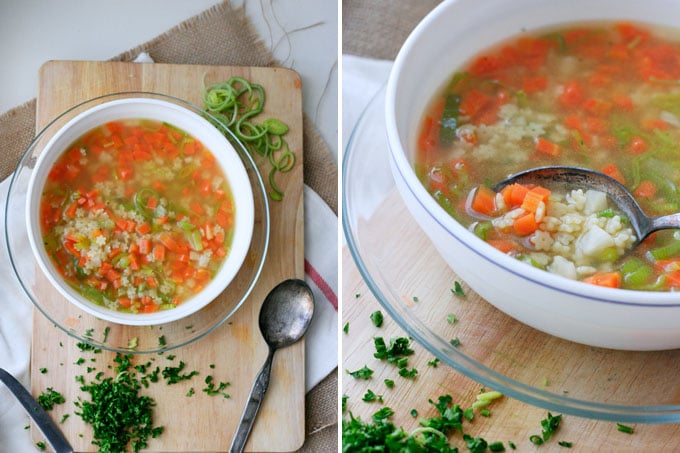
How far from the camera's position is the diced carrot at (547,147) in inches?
45.1

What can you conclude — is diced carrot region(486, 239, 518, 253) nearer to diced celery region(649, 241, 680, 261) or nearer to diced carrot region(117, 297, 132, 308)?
diced celery region(649, 241, 680, 261)

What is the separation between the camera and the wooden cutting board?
1.59m

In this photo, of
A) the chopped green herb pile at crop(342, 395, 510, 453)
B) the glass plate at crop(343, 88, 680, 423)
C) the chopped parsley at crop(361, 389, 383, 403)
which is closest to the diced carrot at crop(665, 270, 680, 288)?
the glass plate at crop(343, 88, 680, 423)

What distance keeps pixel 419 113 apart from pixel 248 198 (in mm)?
547

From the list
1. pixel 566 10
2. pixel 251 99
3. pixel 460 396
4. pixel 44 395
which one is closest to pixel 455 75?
pixel 566 10

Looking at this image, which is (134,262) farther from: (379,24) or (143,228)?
(379,24)

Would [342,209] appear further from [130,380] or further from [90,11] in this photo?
[90,11]

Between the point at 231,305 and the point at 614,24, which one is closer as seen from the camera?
the point at 614,24

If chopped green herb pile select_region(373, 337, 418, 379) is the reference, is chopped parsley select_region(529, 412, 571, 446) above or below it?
below

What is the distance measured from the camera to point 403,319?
1.07m

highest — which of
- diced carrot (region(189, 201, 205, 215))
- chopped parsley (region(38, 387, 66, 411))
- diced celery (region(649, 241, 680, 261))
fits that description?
diced celery (region(649, 241, 680, 261))

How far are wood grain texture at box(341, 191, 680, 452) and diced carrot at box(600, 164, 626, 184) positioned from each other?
0.27 m

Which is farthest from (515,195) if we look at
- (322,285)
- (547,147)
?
(322,285)

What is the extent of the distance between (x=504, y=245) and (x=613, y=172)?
24 cm
